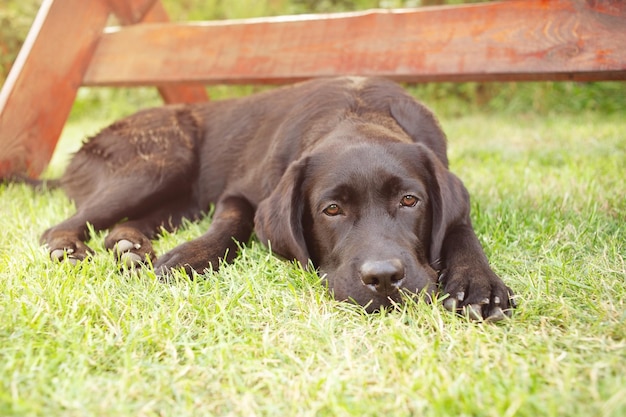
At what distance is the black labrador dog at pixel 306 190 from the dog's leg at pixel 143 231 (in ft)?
0.03

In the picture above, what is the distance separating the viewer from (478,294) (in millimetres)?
2264

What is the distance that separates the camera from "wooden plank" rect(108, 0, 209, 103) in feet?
17.5

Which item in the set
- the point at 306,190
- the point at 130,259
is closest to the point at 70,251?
the point at 130,259

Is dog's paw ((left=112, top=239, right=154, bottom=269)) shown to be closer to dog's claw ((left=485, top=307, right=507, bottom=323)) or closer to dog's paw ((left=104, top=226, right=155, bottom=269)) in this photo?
dog's paw ((left=104, top=226, right=155, bottom=269))

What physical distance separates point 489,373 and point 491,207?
7.08ft

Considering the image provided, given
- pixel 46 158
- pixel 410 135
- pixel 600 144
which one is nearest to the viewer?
pixel 410 135

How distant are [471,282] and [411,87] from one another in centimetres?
846

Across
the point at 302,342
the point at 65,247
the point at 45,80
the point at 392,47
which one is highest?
the point at 392,47

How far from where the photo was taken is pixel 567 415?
1.44 metres

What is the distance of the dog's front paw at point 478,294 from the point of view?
218 centimetres

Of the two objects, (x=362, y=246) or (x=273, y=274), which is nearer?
(x=362, y=246)

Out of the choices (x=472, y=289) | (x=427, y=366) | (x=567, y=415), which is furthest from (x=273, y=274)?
(x=567, y=415)

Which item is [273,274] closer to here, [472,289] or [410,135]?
[472,289]

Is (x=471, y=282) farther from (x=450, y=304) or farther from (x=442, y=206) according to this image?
(x=442, y=206)
